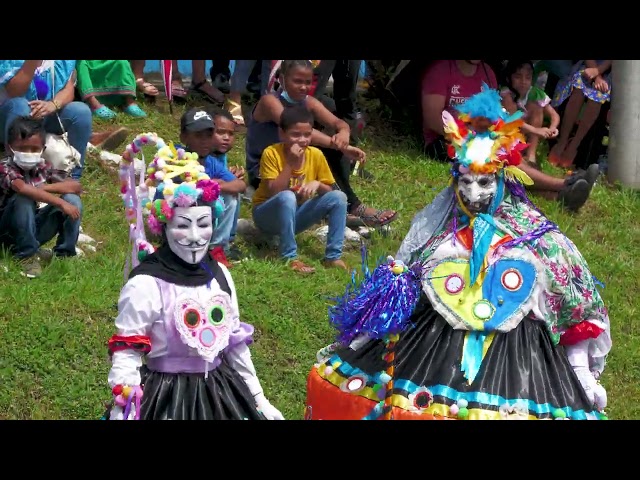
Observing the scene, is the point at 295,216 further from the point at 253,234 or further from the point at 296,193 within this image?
the point at 253,234

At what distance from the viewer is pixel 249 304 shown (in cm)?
892

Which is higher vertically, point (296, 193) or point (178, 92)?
point (296, 193)

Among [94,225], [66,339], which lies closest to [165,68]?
[94,225]

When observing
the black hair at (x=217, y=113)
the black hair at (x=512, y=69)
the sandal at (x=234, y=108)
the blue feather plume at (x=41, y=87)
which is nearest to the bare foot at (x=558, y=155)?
the black hair at (x=512, y=69)

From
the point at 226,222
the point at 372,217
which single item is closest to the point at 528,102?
the point at 372,217

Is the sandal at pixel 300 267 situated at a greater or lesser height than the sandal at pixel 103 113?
lesser

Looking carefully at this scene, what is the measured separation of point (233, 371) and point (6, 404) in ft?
6.08

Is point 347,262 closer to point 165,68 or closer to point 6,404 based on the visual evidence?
point 165,68

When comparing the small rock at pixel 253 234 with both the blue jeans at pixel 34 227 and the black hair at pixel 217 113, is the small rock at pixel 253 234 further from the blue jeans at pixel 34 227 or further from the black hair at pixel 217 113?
the blue jeans at pixel 34 227

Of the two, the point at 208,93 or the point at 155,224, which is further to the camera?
the point at 208,93

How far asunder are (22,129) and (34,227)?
663 mm

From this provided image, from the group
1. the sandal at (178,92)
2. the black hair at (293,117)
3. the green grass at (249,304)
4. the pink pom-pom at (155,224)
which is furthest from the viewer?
the sandal at (178,92)

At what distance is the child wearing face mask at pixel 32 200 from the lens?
8602 mm

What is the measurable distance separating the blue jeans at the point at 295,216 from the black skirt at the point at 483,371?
92.6 inches
